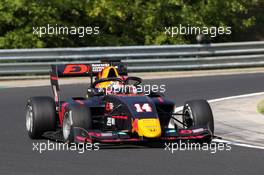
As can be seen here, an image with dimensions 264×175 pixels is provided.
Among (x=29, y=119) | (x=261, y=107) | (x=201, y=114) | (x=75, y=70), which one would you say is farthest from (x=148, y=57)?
(x=201, y=114)

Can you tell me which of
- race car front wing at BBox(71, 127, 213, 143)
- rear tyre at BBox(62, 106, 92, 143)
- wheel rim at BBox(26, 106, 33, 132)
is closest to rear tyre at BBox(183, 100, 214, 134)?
race car front wing at BBox(71, 127, 213, 143)

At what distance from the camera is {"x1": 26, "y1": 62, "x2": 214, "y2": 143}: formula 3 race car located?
12461mm

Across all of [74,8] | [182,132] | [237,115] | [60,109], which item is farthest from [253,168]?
[74,8]

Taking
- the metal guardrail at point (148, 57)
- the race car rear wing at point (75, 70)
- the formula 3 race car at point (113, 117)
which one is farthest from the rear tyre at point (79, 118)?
the metal guardrail at point (148, 57)

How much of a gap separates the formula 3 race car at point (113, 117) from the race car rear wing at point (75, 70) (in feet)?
0.06

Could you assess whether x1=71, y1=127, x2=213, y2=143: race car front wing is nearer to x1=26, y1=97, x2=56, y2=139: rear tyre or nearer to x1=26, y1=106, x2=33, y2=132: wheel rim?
x1=26, y1=97, x2=56, y2=139: rear tyre

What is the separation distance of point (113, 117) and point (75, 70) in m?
1.92

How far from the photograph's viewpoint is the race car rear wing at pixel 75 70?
1473cm

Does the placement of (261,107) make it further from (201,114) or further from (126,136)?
(126,136)

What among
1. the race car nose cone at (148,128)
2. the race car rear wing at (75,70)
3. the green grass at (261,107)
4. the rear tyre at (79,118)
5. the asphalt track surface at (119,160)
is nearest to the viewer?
the asphalt track surface at (119,160)

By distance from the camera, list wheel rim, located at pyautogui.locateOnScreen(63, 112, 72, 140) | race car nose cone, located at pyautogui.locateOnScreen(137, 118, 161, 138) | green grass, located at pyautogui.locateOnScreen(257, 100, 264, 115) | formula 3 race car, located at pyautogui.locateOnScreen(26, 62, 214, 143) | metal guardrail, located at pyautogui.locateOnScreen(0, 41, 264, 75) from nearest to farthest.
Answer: race car nose cone, located at pyautogui.locateOnScreen(137, 118, 161, 138)
formula 3 race car, located at pyautogui.locateOnScreen(26, 62, 214, 143)
wheel rim, located at pyautogui.locateOnScreen(63, 112, 72, 140)
green grass, located at pyautogui.locateOnScreen(257, 100, 264, 115)
metal guardrail, located at pyautogui.locateOnScreen(0, 41, 264, 75)

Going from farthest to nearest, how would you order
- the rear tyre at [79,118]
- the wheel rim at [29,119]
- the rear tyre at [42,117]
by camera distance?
the wheel rim at [29,119] → the rear tyre at [42,117] → the rear tyre at [79,118]

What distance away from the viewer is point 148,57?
26.0 m

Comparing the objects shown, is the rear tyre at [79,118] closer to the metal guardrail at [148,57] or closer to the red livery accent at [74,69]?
the red livery accent at [74,69]
